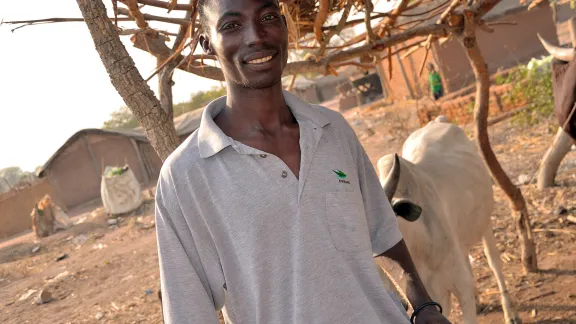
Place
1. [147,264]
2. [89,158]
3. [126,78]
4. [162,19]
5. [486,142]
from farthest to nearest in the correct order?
[89,158]
[147,264]
[486,142]
[162,19]
[126,78]

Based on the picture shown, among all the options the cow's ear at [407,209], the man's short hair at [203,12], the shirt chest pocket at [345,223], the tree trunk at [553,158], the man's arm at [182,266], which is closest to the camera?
the man's arm at [182,266]

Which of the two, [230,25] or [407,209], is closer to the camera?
[230,25]

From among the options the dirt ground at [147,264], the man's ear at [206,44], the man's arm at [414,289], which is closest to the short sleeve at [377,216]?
the man's arm at [414,289]

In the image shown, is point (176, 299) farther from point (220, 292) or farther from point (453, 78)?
point (453, 78)

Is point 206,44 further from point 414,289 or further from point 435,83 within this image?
point 435,83

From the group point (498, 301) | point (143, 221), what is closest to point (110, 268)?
point (143, 221)

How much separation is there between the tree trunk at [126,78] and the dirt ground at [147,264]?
7.38 feet

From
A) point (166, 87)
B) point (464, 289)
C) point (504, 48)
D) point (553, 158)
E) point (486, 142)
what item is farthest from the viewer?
point (504, 48)

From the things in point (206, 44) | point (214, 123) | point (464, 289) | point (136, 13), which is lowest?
point (464, 289)

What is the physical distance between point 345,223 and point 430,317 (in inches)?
20.2

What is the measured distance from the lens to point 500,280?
4398 mm

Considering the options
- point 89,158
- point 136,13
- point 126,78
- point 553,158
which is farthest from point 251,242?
point 89,158

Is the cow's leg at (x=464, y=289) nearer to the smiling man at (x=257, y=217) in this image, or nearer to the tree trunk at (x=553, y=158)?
the smiling man at (x=257, y=217)

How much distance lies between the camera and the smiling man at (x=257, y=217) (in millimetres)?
1498
